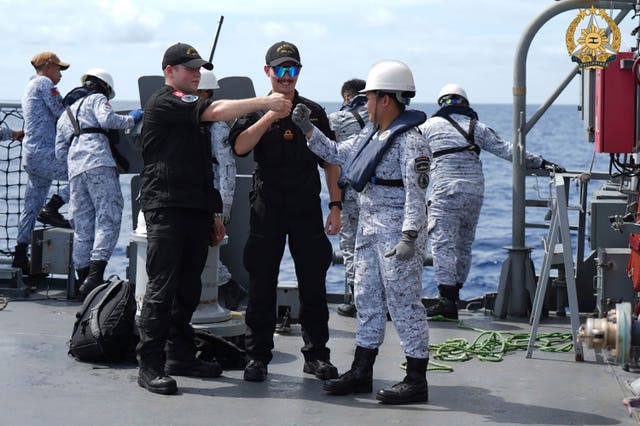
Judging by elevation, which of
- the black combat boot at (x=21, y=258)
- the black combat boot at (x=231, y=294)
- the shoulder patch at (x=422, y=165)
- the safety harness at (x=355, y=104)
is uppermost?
the safety harness at (x=355, y=104)

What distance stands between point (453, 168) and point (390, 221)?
2826 millimetres

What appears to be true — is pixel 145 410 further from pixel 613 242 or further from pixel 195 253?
pixel 613 242

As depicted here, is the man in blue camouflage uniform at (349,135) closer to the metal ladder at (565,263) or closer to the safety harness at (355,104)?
the safety harness at (355,104)

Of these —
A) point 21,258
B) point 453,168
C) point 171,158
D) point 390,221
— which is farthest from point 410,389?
point 21,258

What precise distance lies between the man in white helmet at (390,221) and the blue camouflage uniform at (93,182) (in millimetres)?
3339

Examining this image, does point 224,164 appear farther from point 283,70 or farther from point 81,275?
point 81,275

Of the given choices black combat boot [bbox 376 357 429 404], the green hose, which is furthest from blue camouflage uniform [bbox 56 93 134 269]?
black combat boot [bbox 376 357 429 404]

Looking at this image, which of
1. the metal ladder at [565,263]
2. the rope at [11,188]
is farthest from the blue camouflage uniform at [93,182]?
the metal ladder at [565,263]

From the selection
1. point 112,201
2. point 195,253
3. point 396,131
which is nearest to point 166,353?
point 195,253

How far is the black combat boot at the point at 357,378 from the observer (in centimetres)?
634

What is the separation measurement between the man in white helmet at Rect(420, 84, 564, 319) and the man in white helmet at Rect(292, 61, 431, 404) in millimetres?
2560

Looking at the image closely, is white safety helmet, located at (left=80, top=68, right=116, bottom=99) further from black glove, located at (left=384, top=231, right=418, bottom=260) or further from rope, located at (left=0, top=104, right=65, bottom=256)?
black glove, located at (left=384, top=231, right=418, bottom=260)

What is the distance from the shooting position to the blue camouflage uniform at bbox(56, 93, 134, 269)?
921cm

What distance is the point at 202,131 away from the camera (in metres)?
6.52
